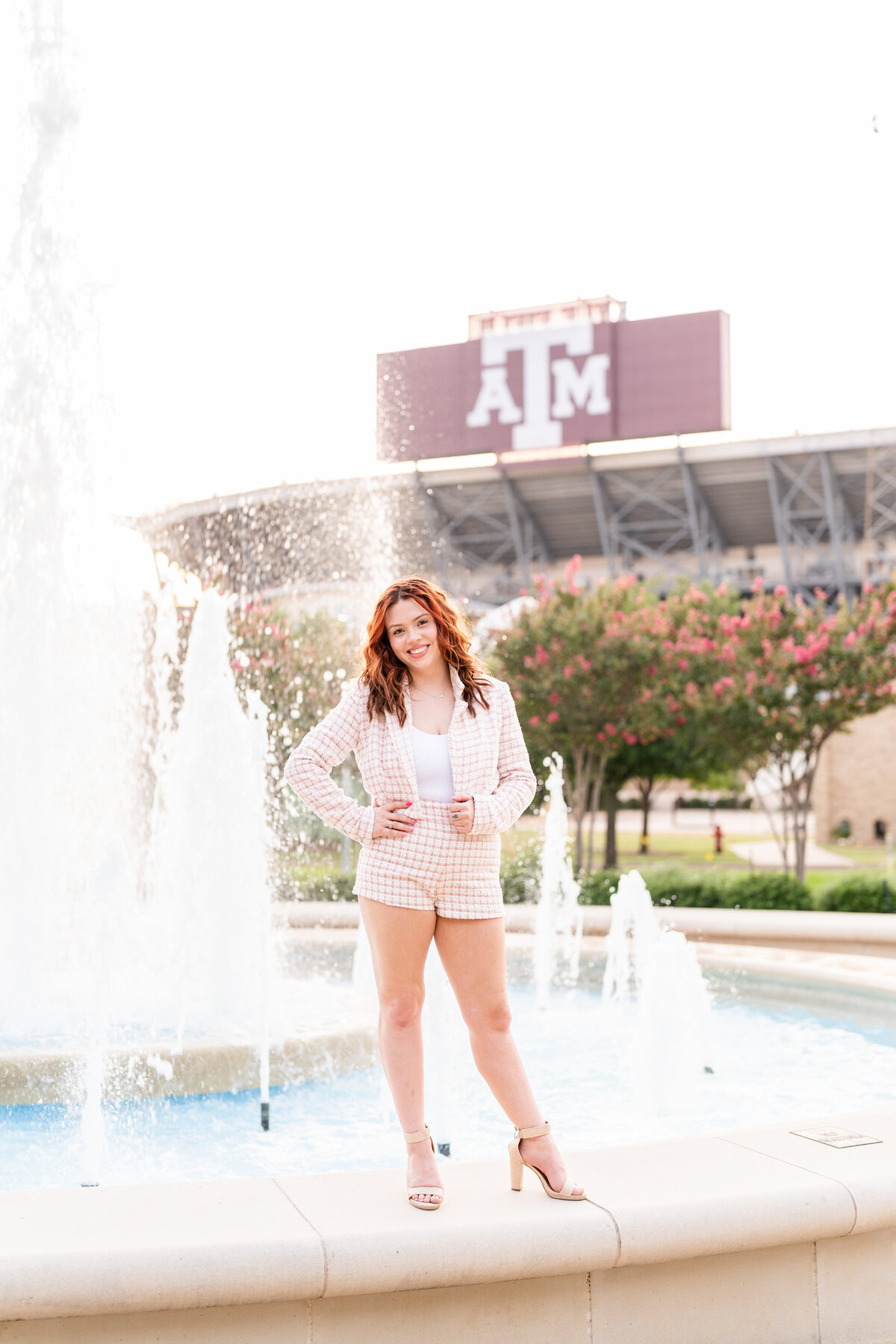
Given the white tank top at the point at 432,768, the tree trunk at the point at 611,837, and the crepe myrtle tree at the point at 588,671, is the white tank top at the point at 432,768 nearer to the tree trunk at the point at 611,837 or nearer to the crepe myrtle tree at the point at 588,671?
the crepe myrtle tree at the point at 588,671


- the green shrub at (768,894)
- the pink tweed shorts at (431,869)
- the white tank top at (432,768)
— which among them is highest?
the white tank top at (432,768)

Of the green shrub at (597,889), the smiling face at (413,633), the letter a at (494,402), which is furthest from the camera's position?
the letter a at (494,402)

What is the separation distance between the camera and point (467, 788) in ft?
9.86

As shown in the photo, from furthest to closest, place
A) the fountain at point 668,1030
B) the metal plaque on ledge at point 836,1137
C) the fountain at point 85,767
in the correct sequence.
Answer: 1. the fountain at point 85,767
2. the fountain at point 668,1030
3. the metal plaque on ledge at point 836,1137

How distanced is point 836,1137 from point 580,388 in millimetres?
35517

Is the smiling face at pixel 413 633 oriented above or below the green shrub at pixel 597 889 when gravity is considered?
above

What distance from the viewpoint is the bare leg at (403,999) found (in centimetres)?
296

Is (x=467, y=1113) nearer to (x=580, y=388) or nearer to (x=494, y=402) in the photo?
(x=580, y=388)

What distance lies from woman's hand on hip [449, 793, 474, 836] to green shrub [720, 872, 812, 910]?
34.2 feet

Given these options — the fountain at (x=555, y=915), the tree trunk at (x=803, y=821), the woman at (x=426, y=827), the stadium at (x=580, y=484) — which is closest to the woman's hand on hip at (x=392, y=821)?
the woman at (x=426, y=827)

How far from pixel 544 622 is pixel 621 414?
2159 cm

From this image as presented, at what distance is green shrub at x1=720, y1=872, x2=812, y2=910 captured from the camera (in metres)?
12.8

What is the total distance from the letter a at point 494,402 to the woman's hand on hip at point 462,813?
119 feet

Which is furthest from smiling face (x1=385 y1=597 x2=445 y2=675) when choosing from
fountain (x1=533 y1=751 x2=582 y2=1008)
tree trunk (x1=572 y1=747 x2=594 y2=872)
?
tree trunk (x1=572 y1=747 x2=594 y2=872)
